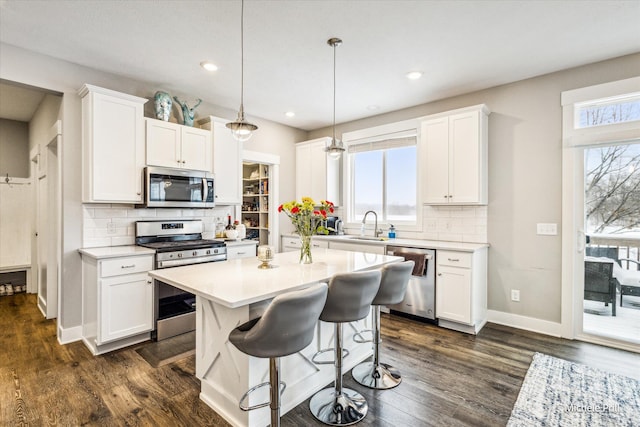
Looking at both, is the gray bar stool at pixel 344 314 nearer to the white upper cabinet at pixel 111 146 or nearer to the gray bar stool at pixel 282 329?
the gray bar stool at pixel 282 329

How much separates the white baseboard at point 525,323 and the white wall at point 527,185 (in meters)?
0.04

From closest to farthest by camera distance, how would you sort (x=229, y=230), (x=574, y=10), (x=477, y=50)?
(x=574, y=10)
(x=477, y=50)
(x=229, y=230)

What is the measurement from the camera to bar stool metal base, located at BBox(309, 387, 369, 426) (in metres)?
1.97

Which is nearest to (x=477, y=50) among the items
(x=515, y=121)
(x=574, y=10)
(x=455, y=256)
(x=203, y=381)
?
(x=574, y=10)

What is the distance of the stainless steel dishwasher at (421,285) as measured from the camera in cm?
363

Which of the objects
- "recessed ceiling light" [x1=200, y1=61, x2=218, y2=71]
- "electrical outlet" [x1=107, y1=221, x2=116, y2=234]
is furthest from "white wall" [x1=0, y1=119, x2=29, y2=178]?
"recessed ceiling light" [x1=200, y1=61, x2=218, y2=71]

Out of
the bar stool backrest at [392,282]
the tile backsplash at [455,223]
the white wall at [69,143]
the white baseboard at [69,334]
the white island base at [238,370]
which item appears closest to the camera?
the white island base at [238,370]

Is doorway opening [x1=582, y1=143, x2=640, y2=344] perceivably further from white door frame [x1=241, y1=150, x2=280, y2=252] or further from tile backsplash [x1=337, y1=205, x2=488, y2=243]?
white door frame [x1=241, y1=150, x2=280, y2=252]

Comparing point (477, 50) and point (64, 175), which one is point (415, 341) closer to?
point (477, 50)

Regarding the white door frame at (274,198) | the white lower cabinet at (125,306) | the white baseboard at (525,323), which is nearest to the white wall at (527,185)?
the white baseboard at (525,323)

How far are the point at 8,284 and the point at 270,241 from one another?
13.5 ft

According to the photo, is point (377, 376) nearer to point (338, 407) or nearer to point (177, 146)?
point (338, 407)

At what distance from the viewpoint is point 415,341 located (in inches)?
127

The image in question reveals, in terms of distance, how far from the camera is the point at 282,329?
151cm
